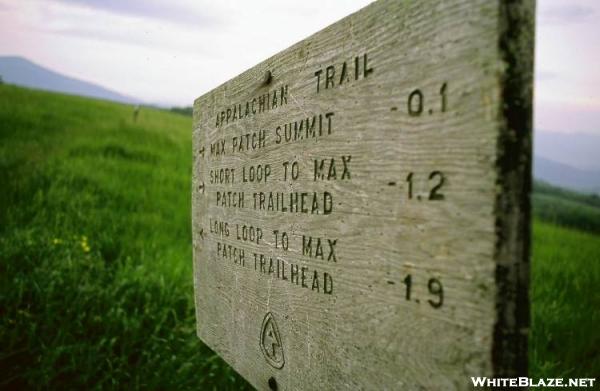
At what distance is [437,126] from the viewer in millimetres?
861

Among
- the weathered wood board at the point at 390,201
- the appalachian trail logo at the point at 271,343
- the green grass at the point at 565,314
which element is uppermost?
the weathered wood board at the point at 390,201

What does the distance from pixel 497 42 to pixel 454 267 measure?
45 cm

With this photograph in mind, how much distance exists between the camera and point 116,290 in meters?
2.75

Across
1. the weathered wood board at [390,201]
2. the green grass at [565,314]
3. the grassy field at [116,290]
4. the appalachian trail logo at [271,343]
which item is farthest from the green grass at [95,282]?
the green grass at [565,314]

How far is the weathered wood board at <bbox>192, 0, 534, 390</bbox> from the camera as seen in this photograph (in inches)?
29.9

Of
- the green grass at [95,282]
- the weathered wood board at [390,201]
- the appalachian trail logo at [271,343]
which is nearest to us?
the weathered wood board at [390,201]

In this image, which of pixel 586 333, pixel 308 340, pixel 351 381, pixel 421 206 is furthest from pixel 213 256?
pixel 586 333

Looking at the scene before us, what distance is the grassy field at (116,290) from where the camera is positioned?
2.22 meters

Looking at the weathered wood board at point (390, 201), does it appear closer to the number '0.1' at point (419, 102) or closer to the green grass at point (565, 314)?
the number '0.1' at point (419, 102)

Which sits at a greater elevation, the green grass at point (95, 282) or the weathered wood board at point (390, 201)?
the weathered wood board at point (390, 201)

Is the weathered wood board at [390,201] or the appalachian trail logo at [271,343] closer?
the weathered wood board at [390,201]

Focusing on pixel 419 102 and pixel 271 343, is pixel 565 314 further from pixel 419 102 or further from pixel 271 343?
pixel 419 102

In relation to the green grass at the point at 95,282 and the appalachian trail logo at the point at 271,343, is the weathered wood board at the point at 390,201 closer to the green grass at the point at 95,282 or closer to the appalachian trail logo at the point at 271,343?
the appalachian trail logo at the point at 271,343

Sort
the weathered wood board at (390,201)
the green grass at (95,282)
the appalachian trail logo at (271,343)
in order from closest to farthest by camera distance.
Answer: the weathered wood board at (390,201)
the appalachian trail logo at (271,343)
the green grass at (95,282)
